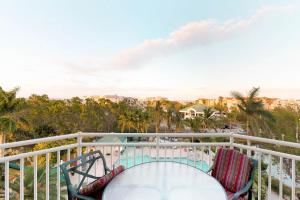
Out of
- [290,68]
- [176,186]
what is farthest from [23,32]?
[290,68]

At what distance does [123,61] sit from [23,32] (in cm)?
696

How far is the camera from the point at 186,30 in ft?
41.0

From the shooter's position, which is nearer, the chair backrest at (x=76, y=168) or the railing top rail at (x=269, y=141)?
the chair backrest at (x=76, y=168)

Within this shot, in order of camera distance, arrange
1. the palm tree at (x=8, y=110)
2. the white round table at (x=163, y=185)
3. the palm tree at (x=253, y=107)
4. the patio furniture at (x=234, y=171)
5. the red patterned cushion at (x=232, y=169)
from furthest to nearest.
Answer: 1. the palm tree at (x=253, y=107)
2. the palm tree at (x=8, y=110)
3. the red patterned cushion at (x=232, y=169)
4. the patio furniture at (x=234, y=171)
5. the white round table at (x=163, y=185)

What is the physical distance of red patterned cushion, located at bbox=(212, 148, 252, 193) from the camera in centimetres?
219

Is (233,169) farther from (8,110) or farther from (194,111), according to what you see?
(194,111)

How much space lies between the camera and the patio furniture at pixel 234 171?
208cm

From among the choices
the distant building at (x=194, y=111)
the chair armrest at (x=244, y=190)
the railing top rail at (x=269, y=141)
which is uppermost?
the railing top rail at (x=269, y=141)

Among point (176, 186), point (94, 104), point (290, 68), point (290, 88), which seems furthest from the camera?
point (94, 104)

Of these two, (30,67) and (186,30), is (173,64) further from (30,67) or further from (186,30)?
(30,67)

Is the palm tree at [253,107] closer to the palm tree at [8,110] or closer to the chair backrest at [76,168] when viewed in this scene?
the palm tree at [8,110]

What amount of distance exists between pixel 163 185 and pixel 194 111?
3053 centimetres

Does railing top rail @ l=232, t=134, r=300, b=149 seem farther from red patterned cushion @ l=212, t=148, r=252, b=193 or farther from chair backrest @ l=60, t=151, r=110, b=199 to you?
chair backrest @ l=60, t=151, r=110, b=199

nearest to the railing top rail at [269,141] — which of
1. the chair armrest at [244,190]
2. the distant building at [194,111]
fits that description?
the chair armrest at [244,190]
